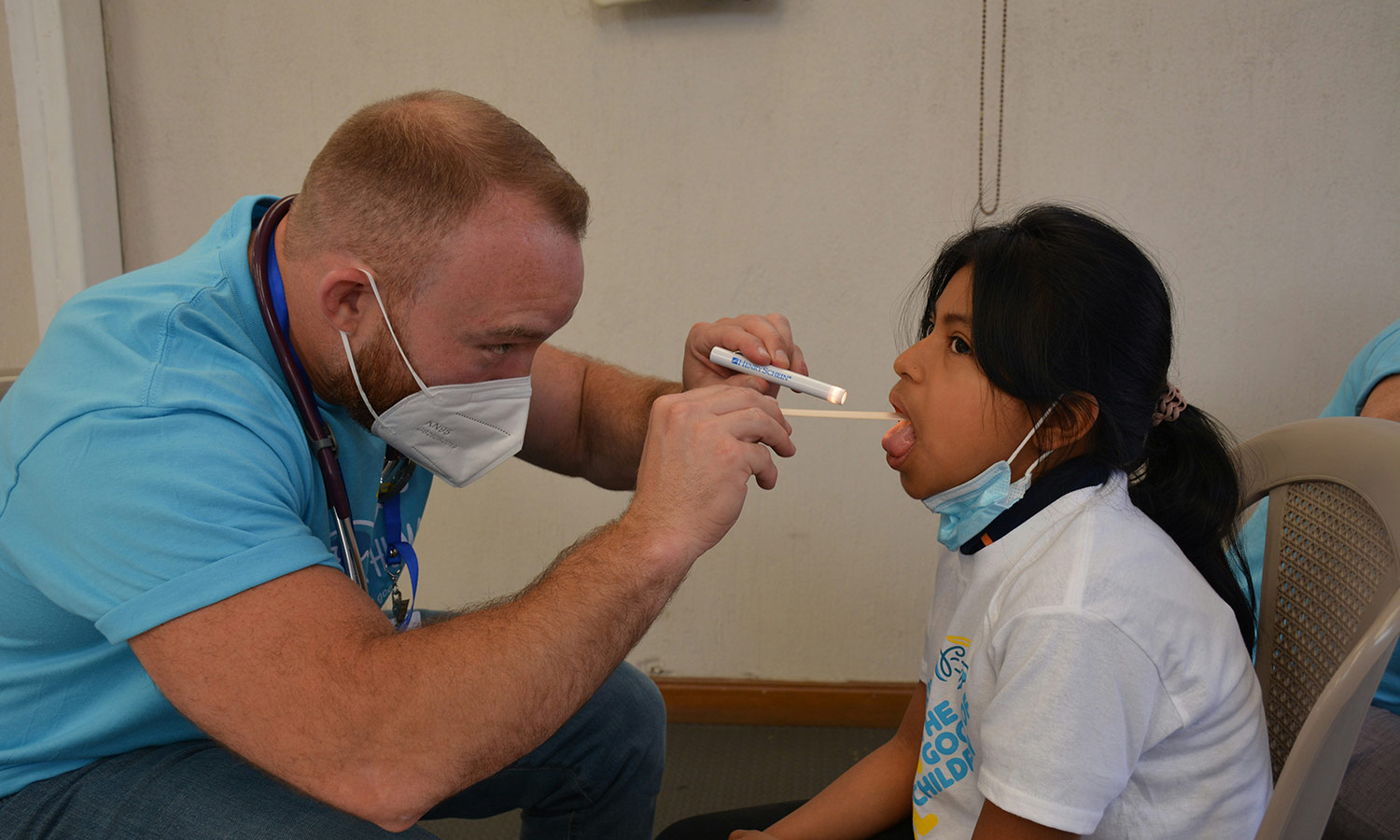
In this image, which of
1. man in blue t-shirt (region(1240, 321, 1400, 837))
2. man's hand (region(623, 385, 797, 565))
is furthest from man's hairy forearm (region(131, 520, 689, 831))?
man in blue t-shirt (region(1240, 321, 1400, 837))

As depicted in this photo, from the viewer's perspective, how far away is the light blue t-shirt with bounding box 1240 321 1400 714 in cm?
127

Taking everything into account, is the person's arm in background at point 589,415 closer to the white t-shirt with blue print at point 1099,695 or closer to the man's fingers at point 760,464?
the man's fingers at point 760,464

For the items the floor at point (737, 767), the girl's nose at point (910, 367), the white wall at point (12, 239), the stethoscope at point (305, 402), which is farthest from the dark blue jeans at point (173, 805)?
the white wall at point (12, 239)

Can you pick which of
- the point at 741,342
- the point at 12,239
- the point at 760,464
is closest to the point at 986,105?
the point at 741,342

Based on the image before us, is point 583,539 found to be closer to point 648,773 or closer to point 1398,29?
point 648,773

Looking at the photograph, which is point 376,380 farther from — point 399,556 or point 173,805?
point 173,805

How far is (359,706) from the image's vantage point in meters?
0.86

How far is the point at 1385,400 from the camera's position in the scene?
1349mm

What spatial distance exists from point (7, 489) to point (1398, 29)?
2544 mm

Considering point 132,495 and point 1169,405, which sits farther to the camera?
point 1169,405

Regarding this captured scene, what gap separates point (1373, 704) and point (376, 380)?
4.76 ft

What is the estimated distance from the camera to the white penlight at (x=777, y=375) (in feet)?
3.67

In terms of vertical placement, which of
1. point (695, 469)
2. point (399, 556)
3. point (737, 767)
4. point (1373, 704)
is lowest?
point (737, 767)

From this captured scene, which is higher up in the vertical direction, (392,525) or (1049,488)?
(1049,488)
